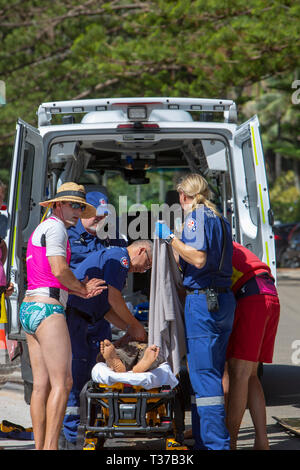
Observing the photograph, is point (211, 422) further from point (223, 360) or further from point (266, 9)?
point (266, 9)

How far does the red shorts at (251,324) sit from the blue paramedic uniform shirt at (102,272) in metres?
0.82

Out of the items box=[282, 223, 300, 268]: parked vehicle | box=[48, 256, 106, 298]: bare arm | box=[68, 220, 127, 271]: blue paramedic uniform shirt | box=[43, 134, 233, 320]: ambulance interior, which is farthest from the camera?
box=[282, 223, 300, 268]: parked vehicle

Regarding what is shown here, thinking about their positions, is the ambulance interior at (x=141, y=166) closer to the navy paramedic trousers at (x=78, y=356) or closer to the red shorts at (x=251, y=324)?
the navy paramedic trousers at (x=78, y=356)

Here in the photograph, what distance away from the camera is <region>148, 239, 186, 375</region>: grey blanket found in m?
4.98

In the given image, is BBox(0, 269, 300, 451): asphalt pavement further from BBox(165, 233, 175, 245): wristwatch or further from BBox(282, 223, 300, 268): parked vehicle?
BBox(282, 223, 300, 268): parked vehicle

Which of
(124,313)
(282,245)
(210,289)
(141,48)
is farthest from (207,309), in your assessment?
(282,245)

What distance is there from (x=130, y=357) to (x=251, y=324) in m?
0.82

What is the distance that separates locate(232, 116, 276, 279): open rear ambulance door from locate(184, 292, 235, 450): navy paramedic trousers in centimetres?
137

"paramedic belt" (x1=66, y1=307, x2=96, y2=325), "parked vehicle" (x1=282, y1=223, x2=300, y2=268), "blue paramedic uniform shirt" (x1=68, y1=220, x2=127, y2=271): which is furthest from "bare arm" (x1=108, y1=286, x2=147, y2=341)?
"parked vehicle" (x1=282, y1=223, x2=300, y2=268)

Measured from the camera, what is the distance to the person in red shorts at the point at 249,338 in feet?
16.6

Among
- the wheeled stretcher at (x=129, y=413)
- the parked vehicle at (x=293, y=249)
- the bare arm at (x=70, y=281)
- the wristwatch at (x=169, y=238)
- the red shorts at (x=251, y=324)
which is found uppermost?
the parked vehicle at (x=293, y=249)

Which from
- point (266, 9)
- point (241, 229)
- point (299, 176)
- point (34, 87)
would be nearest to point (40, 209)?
point (241, 229)

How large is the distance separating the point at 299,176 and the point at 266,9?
3383 cm

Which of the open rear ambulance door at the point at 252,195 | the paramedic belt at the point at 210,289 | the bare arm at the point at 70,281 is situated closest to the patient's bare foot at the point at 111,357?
the bare arm at the point at 70,281
